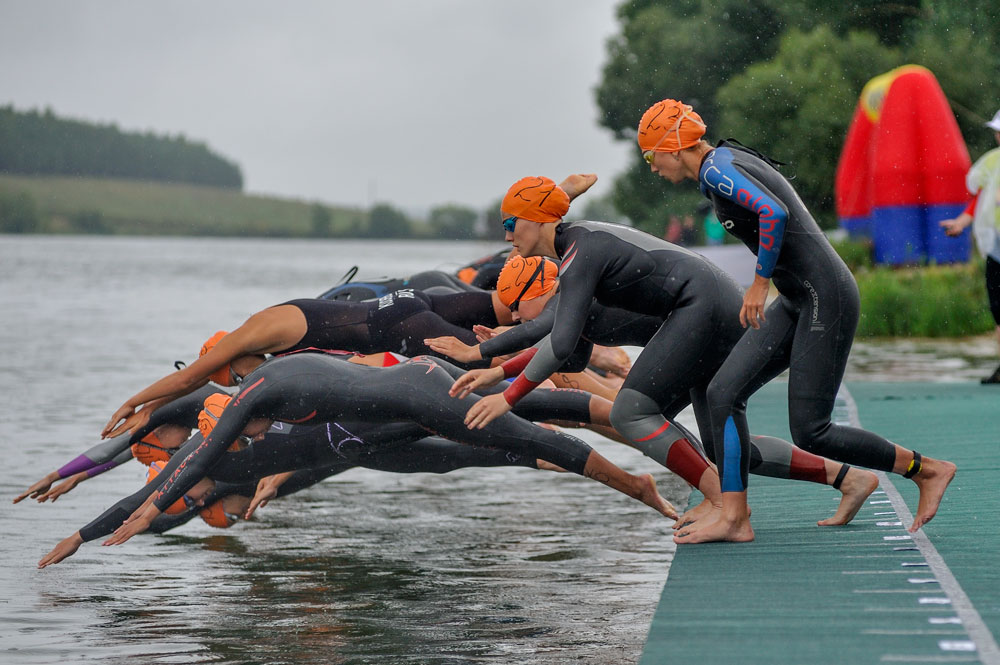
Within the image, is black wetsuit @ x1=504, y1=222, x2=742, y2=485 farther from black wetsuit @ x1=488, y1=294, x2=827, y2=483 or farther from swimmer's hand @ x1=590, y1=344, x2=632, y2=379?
swimmer's hand @ x1=590, y1=344, x2=632, y2=379

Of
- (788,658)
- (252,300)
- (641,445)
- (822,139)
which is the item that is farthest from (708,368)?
(252,300)

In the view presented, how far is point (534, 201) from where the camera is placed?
214 inches

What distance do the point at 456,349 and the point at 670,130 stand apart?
5.07ft

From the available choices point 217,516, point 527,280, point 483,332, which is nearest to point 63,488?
point 217,516

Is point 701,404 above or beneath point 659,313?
beneath

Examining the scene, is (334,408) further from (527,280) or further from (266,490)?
(527,280)

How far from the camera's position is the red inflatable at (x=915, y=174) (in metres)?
23.2

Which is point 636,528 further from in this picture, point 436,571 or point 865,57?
point 865,57

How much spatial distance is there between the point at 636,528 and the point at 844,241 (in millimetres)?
19732

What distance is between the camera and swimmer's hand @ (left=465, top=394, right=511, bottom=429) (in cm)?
535

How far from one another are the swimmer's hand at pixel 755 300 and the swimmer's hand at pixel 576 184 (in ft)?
4.05

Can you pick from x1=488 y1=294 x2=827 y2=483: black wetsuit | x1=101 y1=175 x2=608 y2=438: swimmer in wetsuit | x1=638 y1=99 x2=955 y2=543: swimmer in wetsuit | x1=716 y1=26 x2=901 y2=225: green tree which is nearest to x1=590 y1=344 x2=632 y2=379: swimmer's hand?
x1=101 y1=175 x2=608 y2=438: swimmer in wetsuit

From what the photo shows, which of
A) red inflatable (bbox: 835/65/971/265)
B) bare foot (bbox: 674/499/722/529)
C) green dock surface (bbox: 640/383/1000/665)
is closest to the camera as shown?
green dock surface (bbox: 640/383/1000/665)

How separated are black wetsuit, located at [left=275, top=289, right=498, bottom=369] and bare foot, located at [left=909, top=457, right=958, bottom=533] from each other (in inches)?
103
